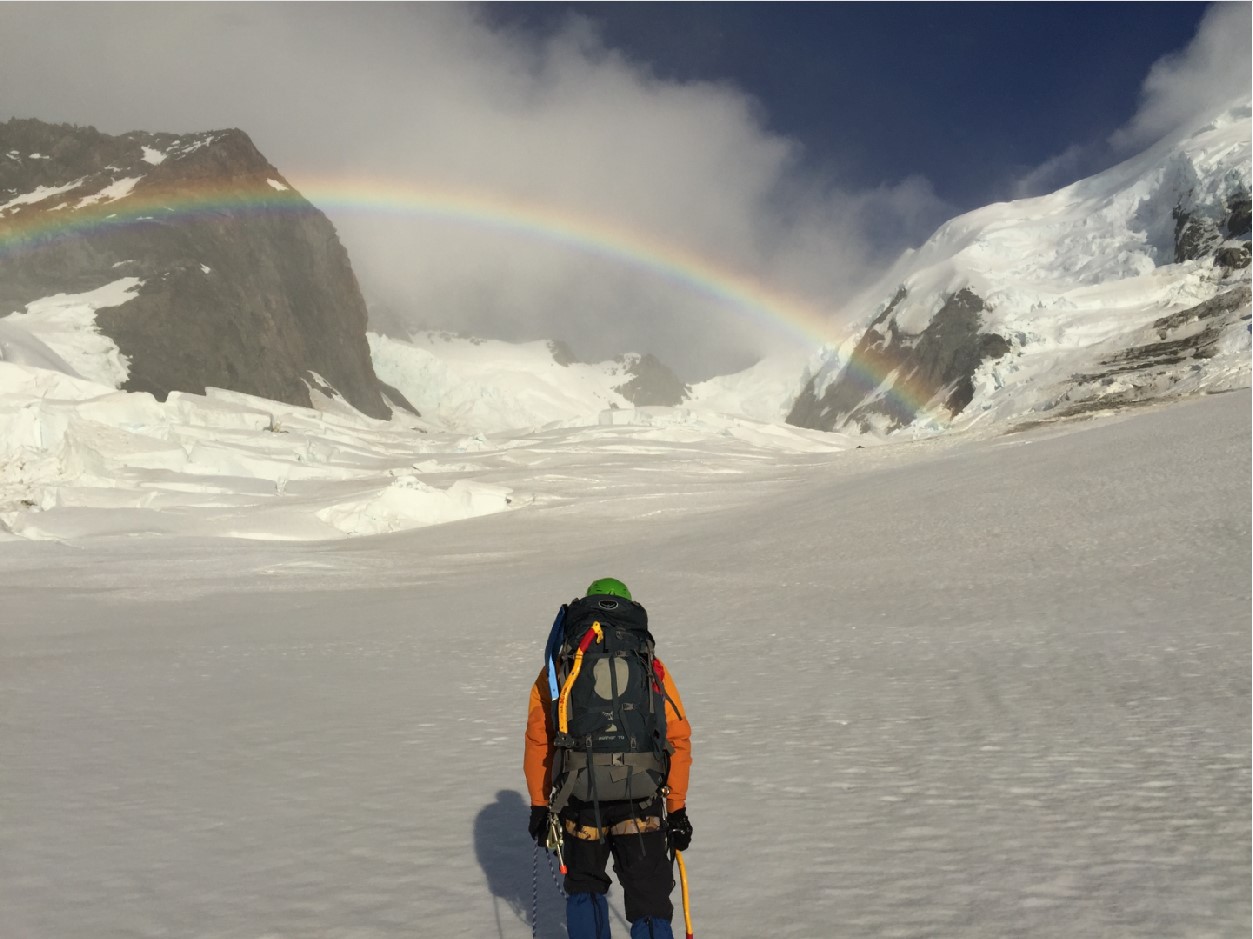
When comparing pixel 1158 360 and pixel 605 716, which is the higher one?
pixel 1158 360

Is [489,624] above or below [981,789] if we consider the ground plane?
above

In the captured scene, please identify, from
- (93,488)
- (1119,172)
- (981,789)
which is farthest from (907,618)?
(1119,172)

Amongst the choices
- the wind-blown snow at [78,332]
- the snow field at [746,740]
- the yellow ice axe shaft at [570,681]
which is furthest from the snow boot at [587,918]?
the wind-blown snow at [78,332]

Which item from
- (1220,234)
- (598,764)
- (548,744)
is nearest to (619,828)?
(598,764)

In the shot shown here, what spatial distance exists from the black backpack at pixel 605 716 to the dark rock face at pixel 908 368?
131163mm

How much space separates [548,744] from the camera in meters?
3.64

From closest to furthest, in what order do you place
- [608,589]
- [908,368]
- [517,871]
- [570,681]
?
[570,681]
[608,589]
[517,871]
[908,368]

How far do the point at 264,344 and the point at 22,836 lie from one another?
125052mm

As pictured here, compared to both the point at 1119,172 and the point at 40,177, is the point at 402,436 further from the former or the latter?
the point at 1119,172

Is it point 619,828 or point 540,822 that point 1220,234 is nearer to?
point 619,828

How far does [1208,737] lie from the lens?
5965mm

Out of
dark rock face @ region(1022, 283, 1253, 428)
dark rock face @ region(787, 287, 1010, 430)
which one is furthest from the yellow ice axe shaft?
dark rock face @ region(787, 287, 1010, 430)

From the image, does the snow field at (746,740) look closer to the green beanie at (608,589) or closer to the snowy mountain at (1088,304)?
the green beanie at (608,589)

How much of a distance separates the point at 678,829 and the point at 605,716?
661 mm
